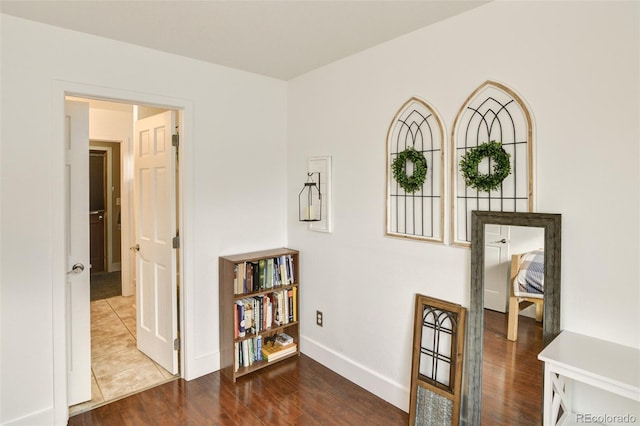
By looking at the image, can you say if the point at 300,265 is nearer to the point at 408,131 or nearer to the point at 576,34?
the point at 408,131

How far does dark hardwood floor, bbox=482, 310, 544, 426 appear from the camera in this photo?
183cm

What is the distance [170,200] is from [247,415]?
5.45ft

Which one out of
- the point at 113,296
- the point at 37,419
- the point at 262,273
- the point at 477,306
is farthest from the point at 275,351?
the point at 113,296

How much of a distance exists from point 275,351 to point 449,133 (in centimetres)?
223

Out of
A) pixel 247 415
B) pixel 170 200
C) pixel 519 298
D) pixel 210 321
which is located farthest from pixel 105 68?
pixel 519 298

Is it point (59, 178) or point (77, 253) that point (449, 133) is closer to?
point (59, 178)

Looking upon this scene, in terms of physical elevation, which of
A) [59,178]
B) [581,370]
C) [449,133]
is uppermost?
[449,133]

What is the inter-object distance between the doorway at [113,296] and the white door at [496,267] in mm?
2252

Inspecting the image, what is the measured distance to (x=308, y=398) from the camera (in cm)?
265

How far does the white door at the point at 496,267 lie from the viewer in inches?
77.5

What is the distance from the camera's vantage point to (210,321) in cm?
304

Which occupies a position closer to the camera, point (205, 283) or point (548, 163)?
point (548, 163)
